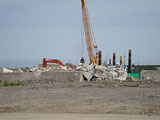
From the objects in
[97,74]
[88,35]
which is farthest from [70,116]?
[88,35]

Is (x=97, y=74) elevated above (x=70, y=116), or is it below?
above

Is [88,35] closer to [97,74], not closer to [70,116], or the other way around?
[97,74]

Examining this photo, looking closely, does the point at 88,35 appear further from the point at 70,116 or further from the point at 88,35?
the point at 70,116

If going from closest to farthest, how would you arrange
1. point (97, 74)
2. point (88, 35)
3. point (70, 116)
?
point (70, 116) → point (97, 74) → point (88, 35)

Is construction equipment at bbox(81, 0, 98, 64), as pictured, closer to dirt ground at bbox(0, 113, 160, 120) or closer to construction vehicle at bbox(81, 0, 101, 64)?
construction vehicle at bbox(81, 0, 101, 64)

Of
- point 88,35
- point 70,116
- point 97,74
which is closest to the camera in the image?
point 70,116

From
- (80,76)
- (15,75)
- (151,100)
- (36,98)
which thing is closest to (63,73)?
(80,76)

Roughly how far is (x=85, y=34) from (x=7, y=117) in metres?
55.3

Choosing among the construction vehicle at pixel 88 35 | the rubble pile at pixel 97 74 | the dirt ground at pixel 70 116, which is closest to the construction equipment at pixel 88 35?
the construction vehicle at pixel 88 35

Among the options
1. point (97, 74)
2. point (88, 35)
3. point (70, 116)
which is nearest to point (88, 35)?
point (88, 35)

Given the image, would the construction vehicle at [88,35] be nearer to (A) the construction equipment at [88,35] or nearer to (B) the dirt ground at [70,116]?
(A) the construction equipment at [88,35]

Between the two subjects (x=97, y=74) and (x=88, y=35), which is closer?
(x=97, y=74)

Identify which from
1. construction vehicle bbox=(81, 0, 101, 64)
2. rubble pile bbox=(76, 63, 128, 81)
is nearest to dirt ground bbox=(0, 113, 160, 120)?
rubble pile bbox=(76, 63, 128, 81)

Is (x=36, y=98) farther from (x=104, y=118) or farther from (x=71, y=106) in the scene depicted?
(x=104, y=118)
